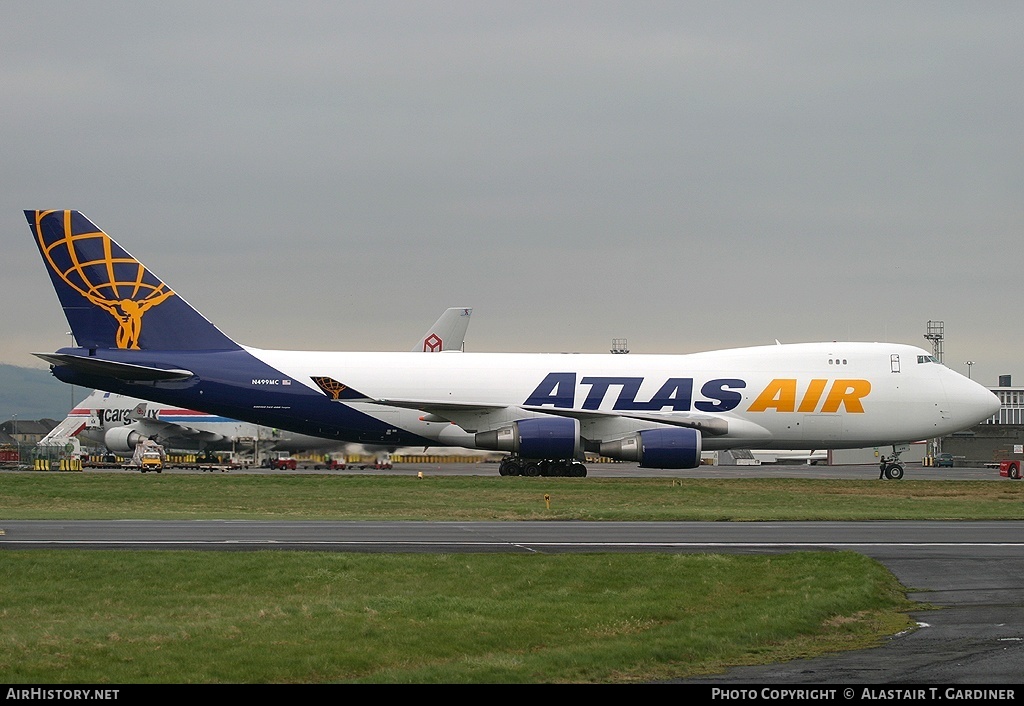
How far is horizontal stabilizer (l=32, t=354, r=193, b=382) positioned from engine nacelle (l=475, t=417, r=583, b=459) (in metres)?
12.2

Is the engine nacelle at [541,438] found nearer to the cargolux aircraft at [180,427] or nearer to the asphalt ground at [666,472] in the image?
the asphalt ground at [666,472]

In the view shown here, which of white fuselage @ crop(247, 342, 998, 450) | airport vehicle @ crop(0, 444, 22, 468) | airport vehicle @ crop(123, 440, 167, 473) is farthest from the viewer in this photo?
airport vehicle @ crop(0, 444, 22, 468)

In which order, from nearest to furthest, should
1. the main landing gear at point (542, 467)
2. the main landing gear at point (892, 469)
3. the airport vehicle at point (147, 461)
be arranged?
the main landing gear at point (542, 467)
the main landing gear at point (892, 469)
the airport vehicle at point (147, 461)

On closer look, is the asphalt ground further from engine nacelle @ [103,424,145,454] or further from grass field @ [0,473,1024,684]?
grass field @ [0,473,1024,684]

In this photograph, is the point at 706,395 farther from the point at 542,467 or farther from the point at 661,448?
the point at 542,467

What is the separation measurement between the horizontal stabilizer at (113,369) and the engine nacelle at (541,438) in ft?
40.0

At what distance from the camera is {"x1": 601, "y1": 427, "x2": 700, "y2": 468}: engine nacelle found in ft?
147

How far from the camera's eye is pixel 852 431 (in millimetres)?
48719

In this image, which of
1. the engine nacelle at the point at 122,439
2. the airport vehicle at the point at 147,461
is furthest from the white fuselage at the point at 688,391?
the engine nacelle at the point at 122,439

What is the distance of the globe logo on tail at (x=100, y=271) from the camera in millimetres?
46094

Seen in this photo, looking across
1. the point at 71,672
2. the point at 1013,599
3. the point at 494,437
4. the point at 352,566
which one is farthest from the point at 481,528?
the point at 494,437

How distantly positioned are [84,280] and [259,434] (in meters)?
31.6

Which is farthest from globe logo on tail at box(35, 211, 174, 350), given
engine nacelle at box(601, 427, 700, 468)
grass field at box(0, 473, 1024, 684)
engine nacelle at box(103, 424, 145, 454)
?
engine nacelle at box(103, 424, 145, 454)
